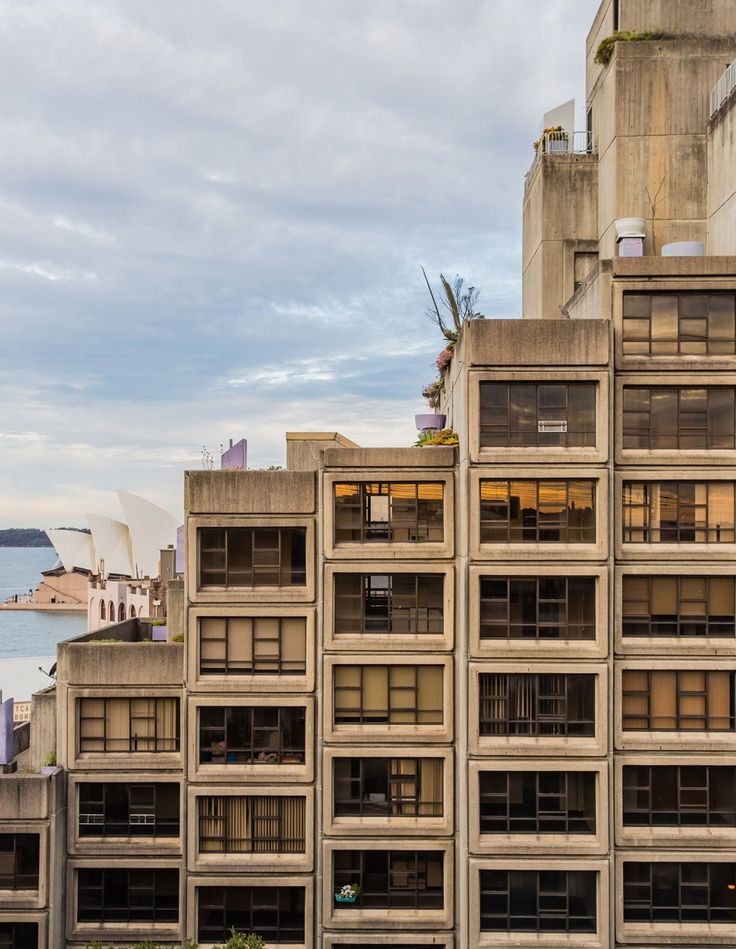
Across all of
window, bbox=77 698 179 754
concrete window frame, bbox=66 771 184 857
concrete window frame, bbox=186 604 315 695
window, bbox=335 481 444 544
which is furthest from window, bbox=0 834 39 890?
window, bbox=335 481 444 544

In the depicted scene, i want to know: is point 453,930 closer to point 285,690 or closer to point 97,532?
point 285,690

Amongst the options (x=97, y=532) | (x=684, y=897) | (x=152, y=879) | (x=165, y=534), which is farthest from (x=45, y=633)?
(x=684, y=897)

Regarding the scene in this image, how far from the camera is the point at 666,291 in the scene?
827 inches

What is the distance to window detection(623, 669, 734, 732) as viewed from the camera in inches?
822

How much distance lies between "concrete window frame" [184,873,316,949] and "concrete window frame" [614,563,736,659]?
1169 cm

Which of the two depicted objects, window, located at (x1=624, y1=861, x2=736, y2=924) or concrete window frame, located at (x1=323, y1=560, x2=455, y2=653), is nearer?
window, located at (x1=624, y1=861, x2=736, y2=924)

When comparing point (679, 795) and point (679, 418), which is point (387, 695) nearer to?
point (679, 795)

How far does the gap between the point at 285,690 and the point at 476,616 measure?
6268 millimetres

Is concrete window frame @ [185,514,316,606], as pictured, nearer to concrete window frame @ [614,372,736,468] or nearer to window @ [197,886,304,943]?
window @ [197,886,304,943]

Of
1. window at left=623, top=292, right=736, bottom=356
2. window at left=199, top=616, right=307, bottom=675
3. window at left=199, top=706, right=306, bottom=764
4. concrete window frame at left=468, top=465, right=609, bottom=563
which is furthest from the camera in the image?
window at left=199, top=616, right=307, bottom=675

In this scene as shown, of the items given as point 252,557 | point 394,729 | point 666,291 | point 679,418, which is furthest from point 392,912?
point 666,291

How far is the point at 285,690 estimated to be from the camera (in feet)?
72.0

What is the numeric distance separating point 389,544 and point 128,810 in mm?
11731

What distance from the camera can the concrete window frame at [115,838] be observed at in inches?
878
